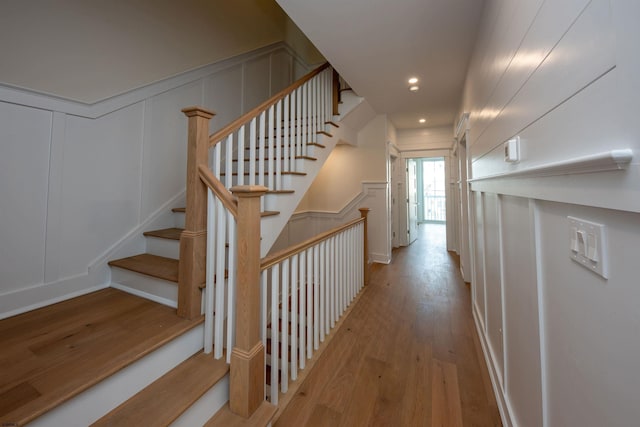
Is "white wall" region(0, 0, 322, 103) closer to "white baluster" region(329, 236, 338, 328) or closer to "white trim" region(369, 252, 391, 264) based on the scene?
"white baluster" region(329, 236, 338, 328)

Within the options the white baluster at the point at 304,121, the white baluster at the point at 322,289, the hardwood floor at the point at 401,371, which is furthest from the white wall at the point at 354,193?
the white baluster at the point at 322,289

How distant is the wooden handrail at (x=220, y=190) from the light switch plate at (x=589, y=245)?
1.22 meters

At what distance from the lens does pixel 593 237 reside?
577 millimetres

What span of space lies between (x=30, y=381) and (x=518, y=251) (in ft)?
6.93

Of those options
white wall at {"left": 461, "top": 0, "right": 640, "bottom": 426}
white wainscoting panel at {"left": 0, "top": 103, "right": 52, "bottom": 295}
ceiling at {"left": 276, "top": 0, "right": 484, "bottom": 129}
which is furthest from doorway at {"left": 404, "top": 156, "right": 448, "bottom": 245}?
white wainscoting panel at {"left": 0, "top": 103, "right": 52, "bottom": 295}

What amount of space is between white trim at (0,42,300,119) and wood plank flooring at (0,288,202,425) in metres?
1.28

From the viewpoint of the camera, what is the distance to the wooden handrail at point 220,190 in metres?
1.21

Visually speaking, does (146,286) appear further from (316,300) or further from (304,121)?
(304,121)

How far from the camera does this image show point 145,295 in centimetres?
162

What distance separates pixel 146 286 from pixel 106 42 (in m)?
1.83

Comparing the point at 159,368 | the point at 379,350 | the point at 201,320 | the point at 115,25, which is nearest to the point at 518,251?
the point at 379,350

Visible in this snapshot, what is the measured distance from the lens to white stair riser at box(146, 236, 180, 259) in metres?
1.87

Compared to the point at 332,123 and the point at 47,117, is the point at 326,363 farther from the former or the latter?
the point at 332,123

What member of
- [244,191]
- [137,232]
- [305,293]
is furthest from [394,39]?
[137,232]
